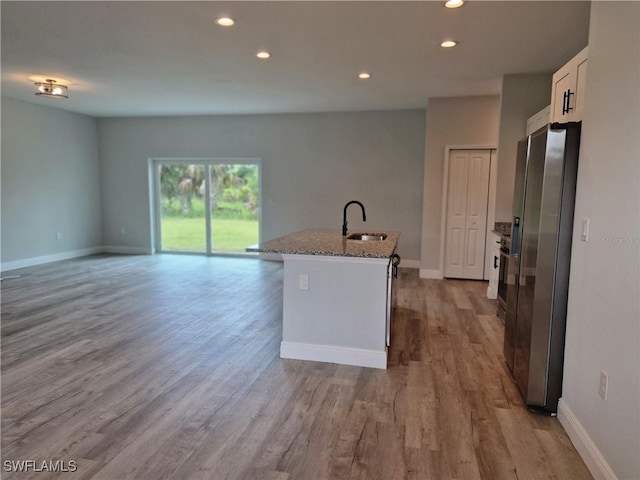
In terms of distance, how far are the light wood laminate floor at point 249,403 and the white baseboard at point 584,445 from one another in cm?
5

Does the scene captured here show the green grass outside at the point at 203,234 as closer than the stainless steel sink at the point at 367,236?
No

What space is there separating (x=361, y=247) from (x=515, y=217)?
115cm

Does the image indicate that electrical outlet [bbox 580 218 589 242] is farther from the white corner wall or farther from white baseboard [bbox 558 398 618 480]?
white baseboard [bbox 558 398 618 480]

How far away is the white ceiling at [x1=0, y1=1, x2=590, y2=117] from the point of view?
3.01 metres

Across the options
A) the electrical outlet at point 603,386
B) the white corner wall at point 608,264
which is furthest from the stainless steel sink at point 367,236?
the electrical outlet at point 603,386

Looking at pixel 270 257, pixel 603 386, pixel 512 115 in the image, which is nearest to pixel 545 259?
pixel 603 386

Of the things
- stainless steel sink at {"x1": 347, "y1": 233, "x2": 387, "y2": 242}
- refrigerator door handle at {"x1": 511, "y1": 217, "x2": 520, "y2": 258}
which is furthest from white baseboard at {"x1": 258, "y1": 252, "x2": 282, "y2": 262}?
refrigerator door handle at {"x1": 511, "y1": 217, "x2": 520, "y2": 258}

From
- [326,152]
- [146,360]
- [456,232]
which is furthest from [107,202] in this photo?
[456,232]

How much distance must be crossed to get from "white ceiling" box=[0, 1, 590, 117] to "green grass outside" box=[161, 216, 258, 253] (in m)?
2.60

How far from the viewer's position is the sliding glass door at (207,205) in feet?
25.2

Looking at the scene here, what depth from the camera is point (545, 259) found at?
230cm

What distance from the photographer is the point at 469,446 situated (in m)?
2.07

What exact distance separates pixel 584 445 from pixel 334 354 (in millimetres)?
1609

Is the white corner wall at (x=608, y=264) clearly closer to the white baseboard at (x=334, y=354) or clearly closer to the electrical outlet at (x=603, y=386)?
the electrical outlet at (x=603, y=386)
